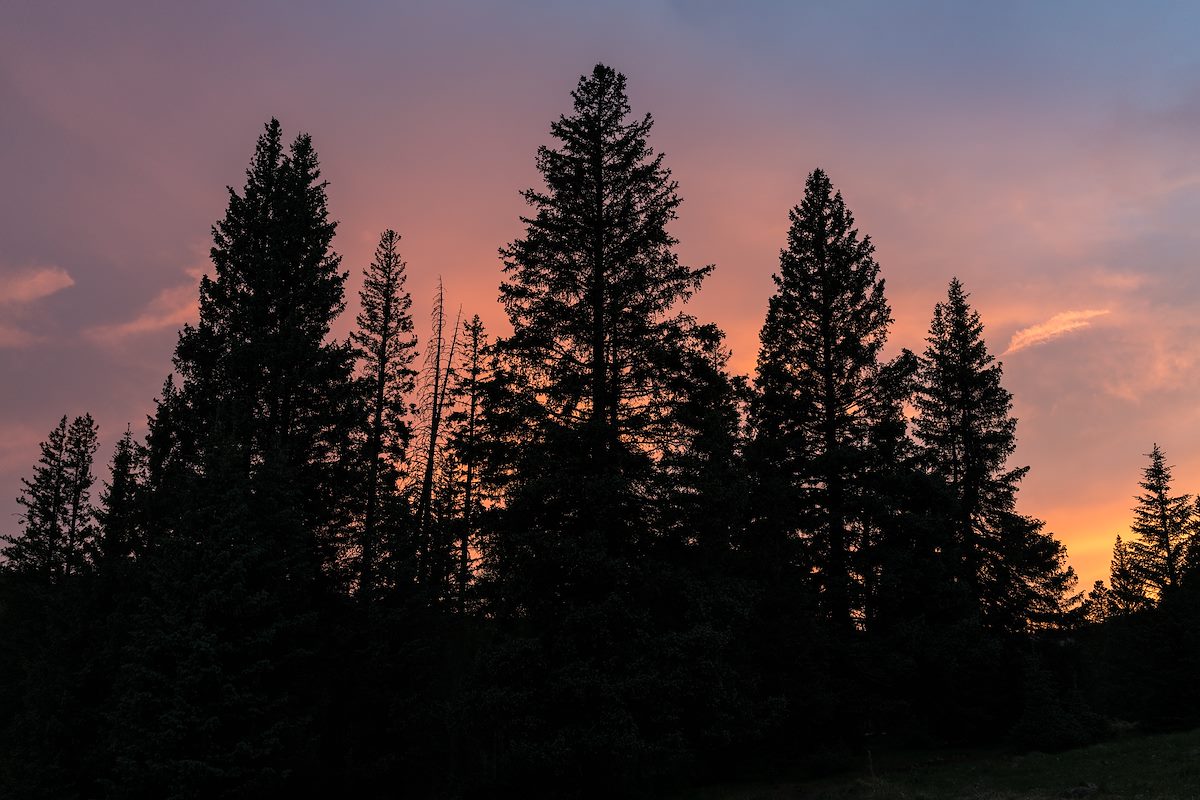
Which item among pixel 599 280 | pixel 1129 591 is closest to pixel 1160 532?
pixel 1129 591

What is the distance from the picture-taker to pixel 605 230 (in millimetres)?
22906

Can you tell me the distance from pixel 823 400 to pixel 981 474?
10667mm

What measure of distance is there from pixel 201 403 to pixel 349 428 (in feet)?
16.0

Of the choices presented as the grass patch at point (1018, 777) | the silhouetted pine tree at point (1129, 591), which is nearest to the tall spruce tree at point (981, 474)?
the grass patch at point (1018, 777)

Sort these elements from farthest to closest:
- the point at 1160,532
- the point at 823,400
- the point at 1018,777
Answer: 1. the point at 1160,532
2. the point at 823,400
3. the point at 1018,777

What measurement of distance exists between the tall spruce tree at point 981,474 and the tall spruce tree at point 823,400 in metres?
3.35

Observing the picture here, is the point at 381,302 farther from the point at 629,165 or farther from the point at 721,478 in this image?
the point at 721,478

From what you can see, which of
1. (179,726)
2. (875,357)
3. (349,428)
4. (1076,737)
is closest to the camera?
(179,726)

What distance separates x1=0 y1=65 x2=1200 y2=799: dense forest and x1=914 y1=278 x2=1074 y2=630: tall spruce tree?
0.15m

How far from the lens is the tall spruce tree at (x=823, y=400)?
2812 centimetres

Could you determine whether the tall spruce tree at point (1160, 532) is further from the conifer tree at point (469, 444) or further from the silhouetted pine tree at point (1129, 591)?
the conifer tree at point (469, 444)

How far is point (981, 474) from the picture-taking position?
35.7 m

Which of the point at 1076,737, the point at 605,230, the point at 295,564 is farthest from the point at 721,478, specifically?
the point at 1076,737

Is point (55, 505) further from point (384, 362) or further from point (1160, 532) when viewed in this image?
point (1160, 532)
